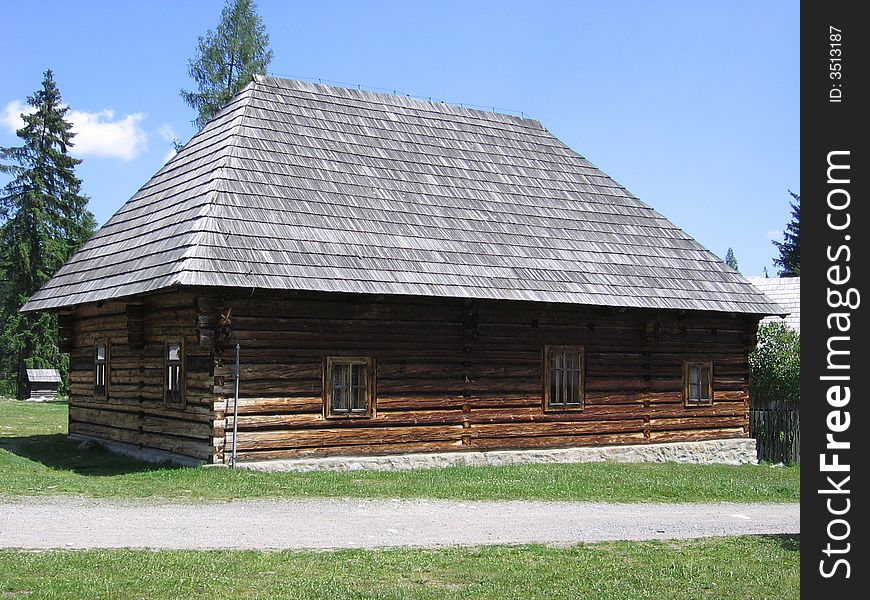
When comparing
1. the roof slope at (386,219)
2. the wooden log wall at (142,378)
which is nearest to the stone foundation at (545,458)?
the wooden log wall at (142,378)

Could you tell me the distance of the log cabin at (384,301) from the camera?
15.9 meters

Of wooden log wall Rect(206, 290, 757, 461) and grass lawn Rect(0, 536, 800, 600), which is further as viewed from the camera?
wooden log wall Rect(206, 290, 757, 461)

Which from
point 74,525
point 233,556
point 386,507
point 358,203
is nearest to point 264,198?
point 358,203

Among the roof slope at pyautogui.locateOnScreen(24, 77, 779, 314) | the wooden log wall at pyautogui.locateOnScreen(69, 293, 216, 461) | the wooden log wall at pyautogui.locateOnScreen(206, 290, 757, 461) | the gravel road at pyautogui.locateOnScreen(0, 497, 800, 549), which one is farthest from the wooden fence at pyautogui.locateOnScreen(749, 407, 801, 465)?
the wooden log wall at pyautogui.locateOnScreen(69, 293, 216, 461)

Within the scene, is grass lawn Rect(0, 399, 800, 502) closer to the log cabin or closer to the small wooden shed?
the log cabin

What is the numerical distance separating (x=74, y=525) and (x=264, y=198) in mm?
7631

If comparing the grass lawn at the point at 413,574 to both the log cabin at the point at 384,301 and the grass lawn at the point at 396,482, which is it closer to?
the grass lawn at the point at 396,482

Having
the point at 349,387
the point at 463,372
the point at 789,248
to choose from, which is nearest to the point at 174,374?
the point at 349,387

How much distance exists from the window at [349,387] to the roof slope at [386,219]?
4.42 feet

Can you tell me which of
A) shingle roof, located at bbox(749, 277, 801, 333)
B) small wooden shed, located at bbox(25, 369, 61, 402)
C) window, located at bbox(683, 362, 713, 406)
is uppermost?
shingle roof, located at bbox(749, 277, 801, 333)

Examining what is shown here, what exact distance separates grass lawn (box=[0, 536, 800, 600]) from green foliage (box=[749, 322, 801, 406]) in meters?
15.4

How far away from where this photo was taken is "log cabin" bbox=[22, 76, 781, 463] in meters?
15.9

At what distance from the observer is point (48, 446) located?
19.5 m

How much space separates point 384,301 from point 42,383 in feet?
103
